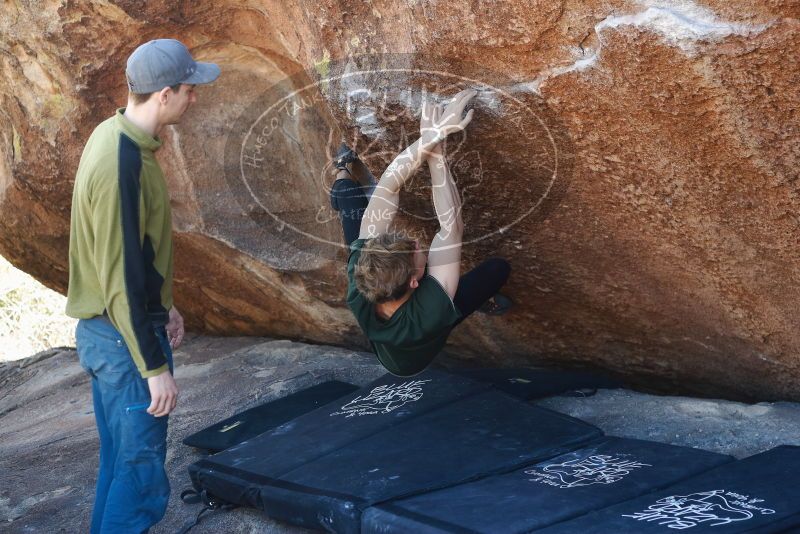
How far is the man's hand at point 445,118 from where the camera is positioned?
2.85 metres

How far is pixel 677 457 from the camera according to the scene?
2.72 meters

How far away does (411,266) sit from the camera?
3018 mm

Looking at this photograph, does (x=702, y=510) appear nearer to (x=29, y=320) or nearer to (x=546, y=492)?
(x=546, y=492)

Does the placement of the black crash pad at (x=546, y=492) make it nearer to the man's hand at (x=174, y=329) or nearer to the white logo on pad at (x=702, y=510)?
the white logo on pad at (x=702, y=510)

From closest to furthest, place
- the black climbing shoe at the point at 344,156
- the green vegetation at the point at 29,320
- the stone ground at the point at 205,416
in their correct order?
1. the stone ground at the point at 205,416
2. the black climbing shoe at the point at 344,156
3. the green vegetation at the point at 29,320

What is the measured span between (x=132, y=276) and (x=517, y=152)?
127 centimetres

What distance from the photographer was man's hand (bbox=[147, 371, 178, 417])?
2.49 m

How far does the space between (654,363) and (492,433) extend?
96 cm

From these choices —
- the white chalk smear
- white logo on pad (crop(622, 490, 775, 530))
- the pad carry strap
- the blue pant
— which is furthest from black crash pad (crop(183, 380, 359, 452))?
the white chalk smear

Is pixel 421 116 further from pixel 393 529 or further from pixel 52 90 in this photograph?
pixel 52 90

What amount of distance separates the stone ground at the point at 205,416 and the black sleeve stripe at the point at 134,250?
2.68 ft

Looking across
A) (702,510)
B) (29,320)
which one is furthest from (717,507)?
(29,320)

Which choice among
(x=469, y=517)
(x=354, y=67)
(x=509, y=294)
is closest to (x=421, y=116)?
(x=354, y=67)

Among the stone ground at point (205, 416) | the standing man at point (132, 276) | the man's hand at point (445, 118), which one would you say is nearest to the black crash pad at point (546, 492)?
the stone ground at point (205, 416)
